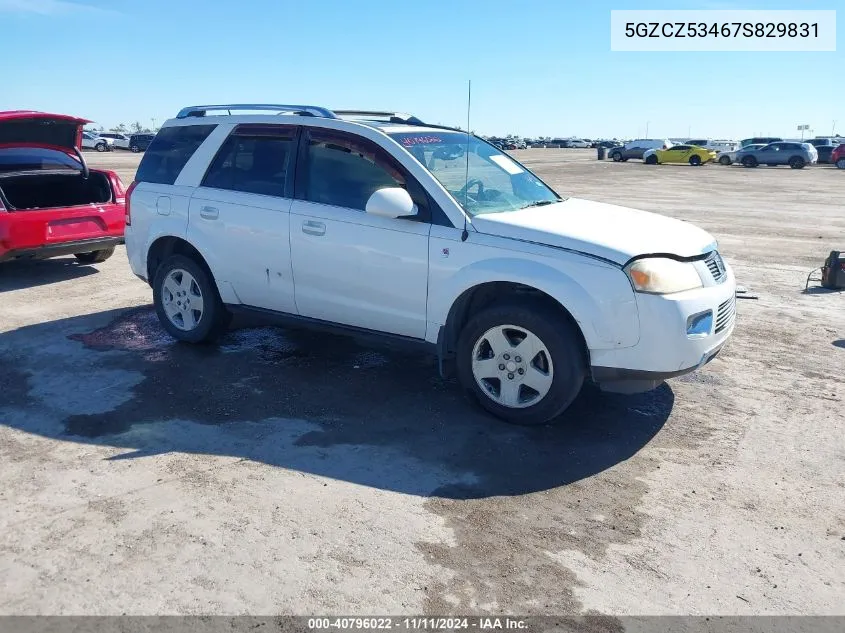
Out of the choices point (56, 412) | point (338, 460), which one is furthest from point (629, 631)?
point (56, 412)

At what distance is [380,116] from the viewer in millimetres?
6070

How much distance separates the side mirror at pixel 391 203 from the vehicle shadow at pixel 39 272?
18.5 feet

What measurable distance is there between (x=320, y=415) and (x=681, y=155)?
4816 cm

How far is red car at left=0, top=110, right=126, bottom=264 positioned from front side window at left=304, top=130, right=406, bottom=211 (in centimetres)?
402

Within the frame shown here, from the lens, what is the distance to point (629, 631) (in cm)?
280

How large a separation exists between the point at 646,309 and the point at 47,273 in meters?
7.87

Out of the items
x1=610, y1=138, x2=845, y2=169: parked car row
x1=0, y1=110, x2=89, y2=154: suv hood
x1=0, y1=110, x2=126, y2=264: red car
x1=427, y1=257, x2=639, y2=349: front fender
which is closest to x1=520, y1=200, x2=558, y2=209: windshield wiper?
x1=427, y1=257, x2=639, y2=349: front fender

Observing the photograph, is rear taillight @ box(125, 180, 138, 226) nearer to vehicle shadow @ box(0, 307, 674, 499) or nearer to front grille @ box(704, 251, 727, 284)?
vehicle shadow @ box(0, 307, 674, 499)

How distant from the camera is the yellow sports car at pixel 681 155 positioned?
4716 cm

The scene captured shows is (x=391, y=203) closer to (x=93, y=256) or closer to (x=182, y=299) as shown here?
(x=182, y=299)

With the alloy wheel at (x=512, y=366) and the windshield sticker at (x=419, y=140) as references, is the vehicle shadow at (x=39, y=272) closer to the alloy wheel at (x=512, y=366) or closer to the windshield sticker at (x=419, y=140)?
the windshield sticker at (x=419, y=140)

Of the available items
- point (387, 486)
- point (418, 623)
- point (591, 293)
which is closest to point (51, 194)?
point (387, 486)

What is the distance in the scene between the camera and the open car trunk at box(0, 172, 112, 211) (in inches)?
345

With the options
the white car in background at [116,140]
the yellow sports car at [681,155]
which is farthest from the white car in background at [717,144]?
the white car in background at [116,140]
